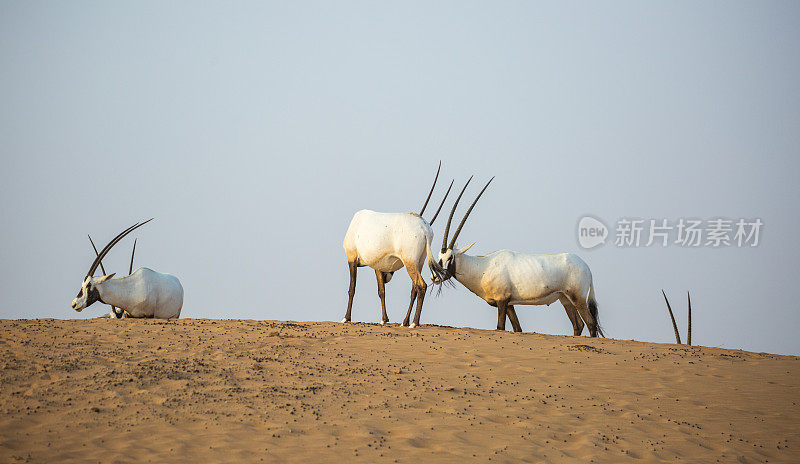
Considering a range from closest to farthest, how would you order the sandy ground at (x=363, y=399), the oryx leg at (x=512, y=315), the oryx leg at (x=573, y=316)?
1. the sandy ground at (x=363, y=399)
2. the oryx leg at (x=512, y=315)
3. the oryx leg at (x=573, y=316)

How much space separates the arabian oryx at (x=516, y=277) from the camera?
1506 centimetres

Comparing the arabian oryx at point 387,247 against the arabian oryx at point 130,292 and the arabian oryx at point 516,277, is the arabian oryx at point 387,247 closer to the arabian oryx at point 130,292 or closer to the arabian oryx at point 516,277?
the arabian oryx at point 516,277

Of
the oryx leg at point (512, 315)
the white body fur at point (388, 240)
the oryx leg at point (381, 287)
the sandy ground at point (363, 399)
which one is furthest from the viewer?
the oryx leg at point (512, 315)

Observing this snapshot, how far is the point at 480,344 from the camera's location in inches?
473

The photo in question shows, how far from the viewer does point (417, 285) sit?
537 inches

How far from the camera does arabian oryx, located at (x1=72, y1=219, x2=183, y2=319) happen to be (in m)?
15.5

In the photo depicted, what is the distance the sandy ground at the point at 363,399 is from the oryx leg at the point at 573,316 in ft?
11.6

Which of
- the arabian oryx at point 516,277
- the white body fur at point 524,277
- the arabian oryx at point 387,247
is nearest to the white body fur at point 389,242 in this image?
the arabian oryx at point 387,247

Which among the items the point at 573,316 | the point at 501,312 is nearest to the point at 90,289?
the point at 501,312

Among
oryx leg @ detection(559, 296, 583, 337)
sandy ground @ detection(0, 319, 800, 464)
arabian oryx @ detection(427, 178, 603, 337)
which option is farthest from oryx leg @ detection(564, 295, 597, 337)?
sandy ground @ detection(0, 319, 800, 464)

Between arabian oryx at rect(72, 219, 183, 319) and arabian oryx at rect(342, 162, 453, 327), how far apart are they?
14.6 ft

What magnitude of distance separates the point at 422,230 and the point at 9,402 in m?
7.82

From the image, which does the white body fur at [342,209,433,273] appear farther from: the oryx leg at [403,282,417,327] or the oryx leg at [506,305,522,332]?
the oryx leg at [506,305,522,332]

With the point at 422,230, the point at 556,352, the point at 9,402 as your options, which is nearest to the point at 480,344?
the point at 556,352
